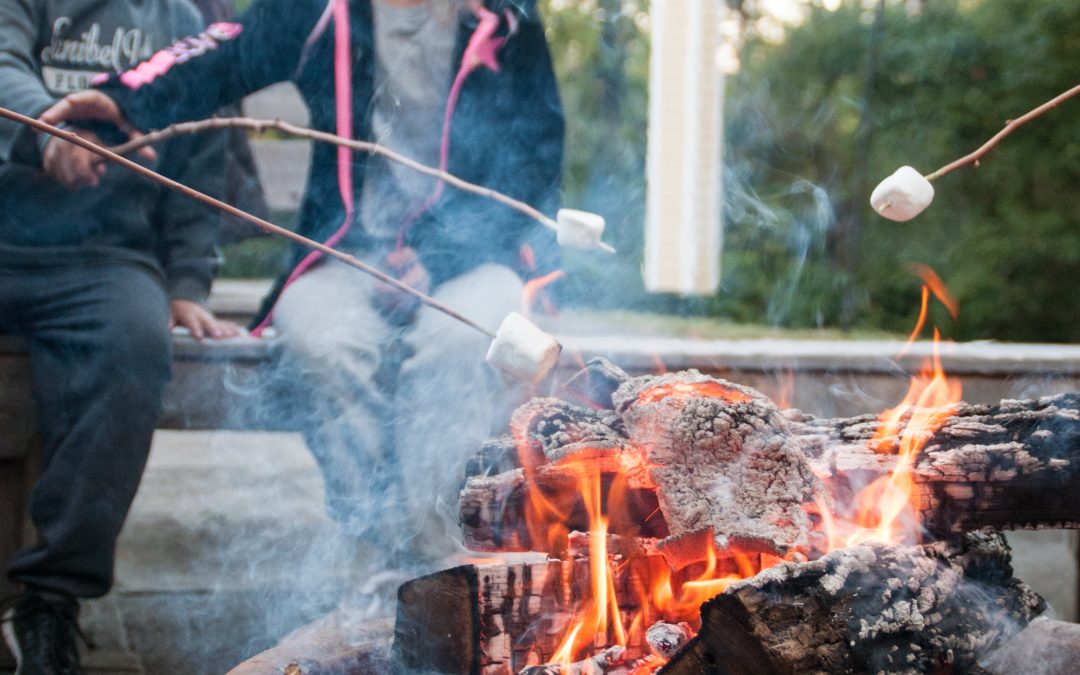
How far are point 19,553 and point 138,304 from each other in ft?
1.95

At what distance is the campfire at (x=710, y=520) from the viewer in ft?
4.28

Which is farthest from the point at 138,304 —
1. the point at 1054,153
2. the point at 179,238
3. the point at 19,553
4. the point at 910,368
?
the point at 1054,153

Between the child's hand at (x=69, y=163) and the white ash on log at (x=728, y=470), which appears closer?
the white ash on log at (x=728, y=470)

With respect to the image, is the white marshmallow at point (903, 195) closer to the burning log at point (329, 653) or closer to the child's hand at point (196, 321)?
the burning log at point (329, 653)

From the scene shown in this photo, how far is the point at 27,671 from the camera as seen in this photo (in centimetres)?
195

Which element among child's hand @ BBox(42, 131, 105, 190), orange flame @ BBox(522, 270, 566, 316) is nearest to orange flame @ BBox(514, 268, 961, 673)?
orange flame @ BBox(522, 270, 566, 316)

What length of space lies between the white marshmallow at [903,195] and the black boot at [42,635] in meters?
1.80

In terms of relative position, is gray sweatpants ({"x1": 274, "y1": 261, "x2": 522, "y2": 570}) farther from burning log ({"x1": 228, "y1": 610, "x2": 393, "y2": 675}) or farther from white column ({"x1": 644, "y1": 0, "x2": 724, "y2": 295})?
white column ({"x1": 644, "y1": 0, "x2": 724, "y2": 295})

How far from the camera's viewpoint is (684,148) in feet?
12.4

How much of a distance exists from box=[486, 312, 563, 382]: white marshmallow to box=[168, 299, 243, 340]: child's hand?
122 centimetres

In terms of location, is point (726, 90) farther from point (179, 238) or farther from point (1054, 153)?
point (179, 238)

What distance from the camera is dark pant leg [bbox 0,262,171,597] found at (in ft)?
6.62

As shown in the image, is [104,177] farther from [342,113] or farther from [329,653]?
[329,653]

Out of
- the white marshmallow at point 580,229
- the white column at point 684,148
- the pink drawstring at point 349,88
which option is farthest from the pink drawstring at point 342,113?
the white column at point 684,148
